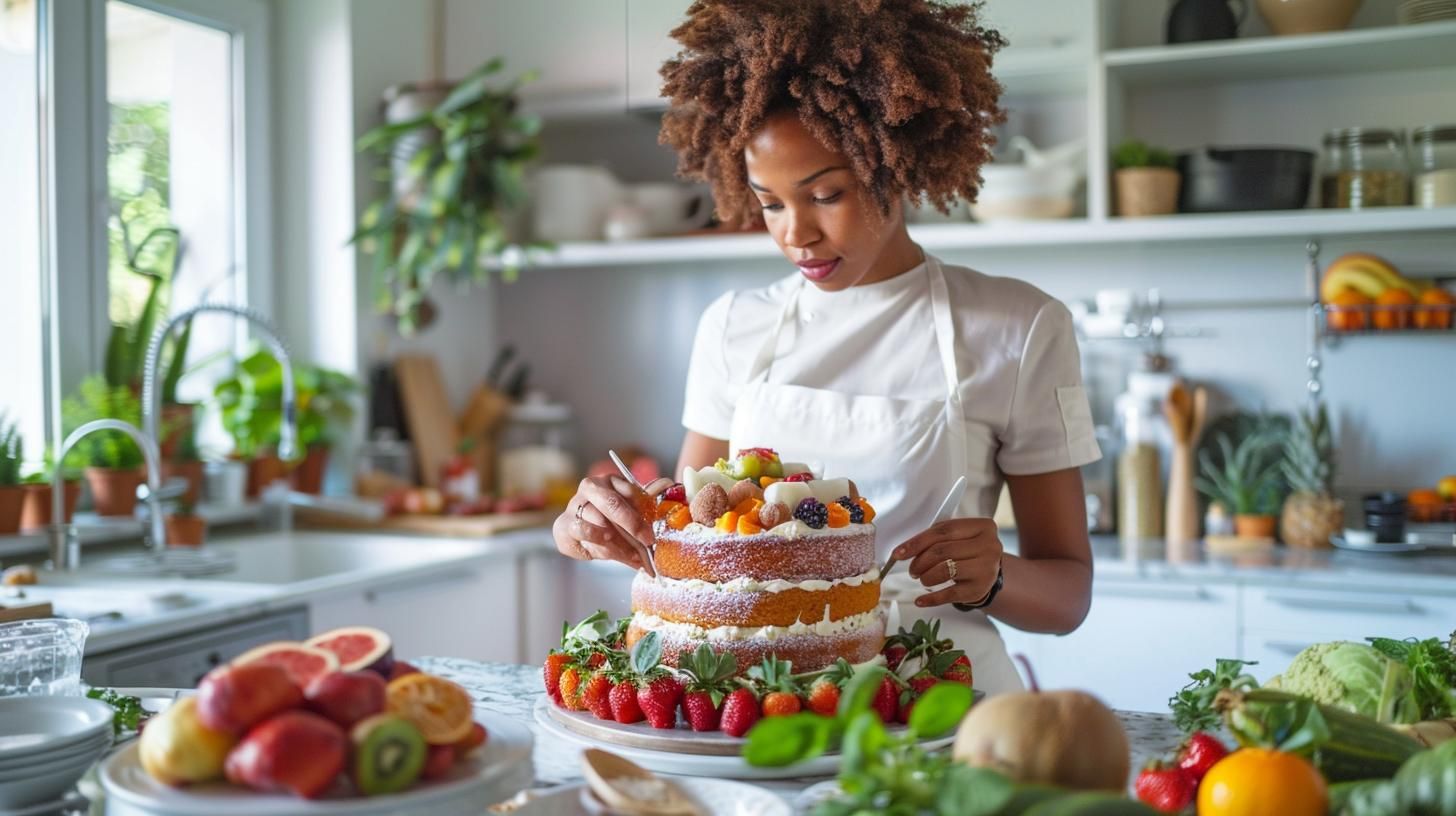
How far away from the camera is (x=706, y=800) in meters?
1.05

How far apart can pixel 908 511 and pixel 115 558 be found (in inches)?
74.8

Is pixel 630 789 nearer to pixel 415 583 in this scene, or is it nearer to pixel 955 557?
pixel 955 557

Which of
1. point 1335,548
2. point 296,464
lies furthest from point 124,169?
point 1335,548

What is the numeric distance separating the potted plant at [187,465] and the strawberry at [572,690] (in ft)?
6.57

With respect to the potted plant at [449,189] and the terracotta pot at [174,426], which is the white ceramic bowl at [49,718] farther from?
the potted plant at [449,189]

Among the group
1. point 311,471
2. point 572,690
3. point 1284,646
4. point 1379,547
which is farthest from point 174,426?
point 1379,547

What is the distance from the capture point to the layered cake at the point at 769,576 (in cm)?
136

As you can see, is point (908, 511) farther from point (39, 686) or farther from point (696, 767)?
point (39, 686)

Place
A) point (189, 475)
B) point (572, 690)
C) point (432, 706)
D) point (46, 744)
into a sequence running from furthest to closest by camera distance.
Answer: point (189, 475)
point (572, 690)
point (46, 744)
point (432, 706)

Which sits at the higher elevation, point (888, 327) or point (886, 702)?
point (888, 327)

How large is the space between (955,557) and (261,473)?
239cm

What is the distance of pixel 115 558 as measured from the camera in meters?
2.80

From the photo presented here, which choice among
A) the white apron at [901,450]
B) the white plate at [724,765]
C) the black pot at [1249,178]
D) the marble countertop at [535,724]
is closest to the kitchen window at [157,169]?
the marble countertop at [535,724]

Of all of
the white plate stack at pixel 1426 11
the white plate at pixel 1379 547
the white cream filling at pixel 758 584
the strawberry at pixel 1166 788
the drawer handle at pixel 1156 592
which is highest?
the white plate stack at pixel 1426 11
